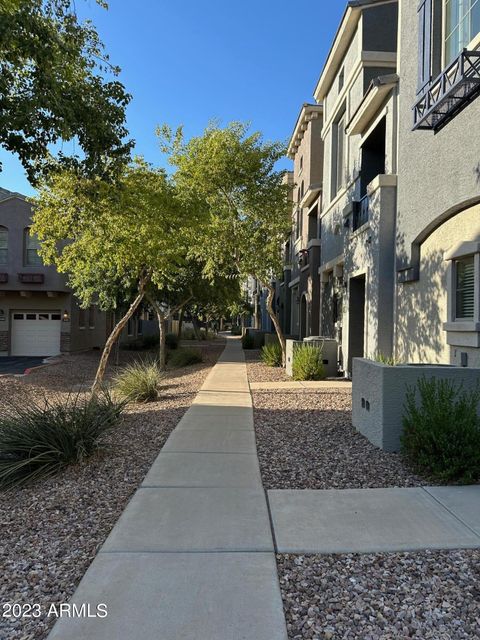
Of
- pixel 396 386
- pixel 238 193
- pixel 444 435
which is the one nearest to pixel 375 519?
pixel 444 435

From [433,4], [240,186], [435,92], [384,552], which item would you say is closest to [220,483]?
[384,552]

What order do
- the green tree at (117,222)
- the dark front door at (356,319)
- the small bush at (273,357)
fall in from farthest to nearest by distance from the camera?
1. the small bush at (273,357)
2. the dark front door at (356,319)
3. the green tree at (117,222)

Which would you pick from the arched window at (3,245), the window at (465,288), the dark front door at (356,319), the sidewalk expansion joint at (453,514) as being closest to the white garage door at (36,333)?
the arched window at (3,245)

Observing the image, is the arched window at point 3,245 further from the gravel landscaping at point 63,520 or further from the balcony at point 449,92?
the balcony at point 449,92

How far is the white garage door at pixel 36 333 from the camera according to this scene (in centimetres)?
2555

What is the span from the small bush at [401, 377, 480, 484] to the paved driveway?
1644 cm

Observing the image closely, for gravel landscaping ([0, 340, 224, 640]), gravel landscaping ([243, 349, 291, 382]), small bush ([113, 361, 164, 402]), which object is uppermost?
small bush ([113, 361, 164, 402])

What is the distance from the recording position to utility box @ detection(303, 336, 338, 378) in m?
15.2

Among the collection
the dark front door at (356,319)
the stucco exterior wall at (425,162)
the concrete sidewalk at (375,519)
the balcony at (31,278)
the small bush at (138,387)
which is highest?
the stucco exterior wall at (425,162)

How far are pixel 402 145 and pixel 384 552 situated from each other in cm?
945

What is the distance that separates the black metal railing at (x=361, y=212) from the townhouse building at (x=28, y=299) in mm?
15344

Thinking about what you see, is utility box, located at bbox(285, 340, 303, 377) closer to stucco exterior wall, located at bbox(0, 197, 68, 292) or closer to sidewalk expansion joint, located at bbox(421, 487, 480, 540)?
sidewalk expansion joint, located at bbox(421, 487, 480, 540)

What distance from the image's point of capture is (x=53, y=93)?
6398 mm

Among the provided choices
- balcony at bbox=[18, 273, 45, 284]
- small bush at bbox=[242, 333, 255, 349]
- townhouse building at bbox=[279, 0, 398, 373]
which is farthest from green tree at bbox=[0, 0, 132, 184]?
small bush at bbox=[242, 333, 255, 349]
